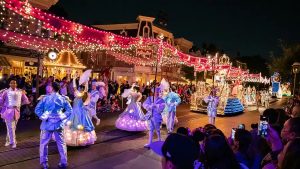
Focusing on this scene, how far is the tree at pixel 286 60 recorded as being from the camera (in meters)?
22.3

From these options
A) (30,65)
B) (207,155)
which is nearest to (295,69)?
(207,155)

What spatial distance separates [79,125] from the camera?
8.23 metres

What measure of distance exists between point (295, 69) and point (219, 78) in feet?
23.0

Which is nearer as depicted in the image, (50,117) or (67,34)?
(50,117)

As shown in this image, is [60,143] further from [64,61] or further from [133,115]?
[64,61]

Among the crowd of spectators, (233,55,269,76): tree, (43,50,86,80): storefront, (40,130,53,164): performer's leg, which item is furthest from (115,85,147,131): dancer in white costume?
(233,55,269,76): tree

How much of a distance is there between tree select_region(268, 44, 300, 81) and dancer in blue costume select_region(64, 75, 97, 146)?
18220 mm

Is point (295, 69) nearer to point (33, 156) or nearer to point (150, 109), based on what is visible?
point (150, 109)

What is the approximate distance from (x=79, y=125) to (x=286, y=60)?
63.9 ft

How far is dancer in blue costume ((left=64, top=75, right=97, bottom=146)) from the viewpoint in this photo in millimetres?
8213

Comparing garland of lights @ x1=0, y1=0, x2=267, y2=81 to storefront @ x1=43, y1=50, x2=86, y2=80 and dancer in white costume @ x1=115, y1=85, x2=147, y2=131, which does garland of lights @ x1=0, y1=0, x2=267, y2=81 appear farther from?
storefront @ x1=43, y1=50, x2=86, y2=80

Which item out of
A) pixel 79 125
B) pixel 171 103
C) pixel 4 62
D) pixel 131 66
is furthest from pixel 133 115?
pixel 131 66

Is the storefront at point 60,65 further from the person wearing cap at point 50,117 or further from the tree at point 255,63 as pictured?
the tree at point 255,63

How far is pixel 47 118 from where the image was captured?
6.39 meters
